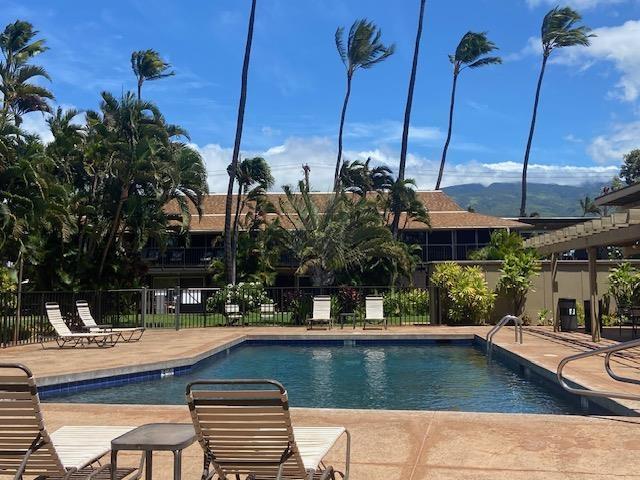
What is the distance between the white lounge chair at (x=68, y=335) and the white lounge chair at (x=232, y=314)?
19.6 ft

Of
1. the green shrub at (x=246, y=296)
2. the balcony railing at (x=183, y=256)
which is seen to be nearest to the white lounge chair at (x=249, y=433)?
the green shrub at (x=246, y=296)

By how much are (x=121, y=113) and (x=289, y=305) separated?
9772 millimetres

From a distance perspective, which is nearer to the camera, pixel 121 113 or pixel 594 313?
pixel 594 313

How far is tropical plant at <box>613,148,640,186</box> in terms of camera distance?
76.7m

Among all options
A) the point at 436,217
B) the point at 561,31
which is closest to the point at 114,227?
the point at 436,217

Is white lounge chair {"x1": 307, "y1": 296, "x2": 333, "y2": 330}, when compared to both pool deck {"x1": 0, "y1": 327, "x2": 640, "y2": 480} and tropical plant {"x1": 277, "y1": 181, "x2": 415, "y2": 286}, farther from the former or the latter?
pool deck {"x1": 0, "y1": 327, "x2": 640, "y2": 480}

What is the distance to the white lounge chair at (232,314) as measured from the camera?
20.8m

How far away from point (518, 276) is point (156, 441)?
17.2 metres

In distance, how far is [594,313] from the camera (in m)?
13.3

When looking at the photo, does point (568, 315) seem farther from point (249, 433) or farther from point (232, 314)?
point (249, 433)

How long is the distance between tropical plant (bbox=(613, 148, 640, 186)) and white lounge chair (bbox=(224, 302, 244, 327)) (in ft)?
230

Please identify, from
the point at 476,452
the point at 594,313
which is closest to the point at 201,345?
the point at 594,313

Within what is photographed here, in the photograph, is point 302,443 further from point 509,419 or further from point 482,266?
point 482,266

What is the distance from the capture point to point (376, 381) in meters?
10.7
